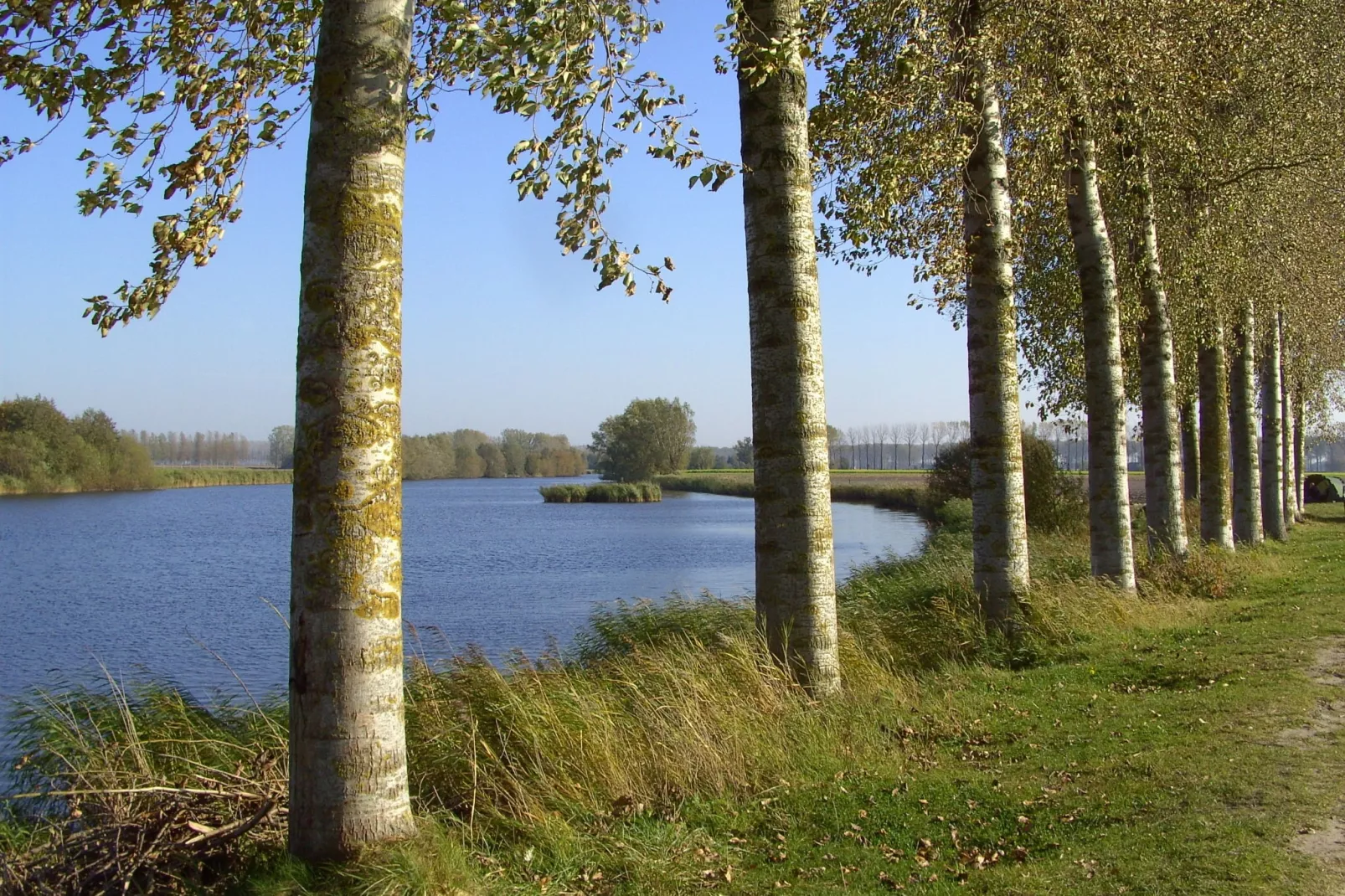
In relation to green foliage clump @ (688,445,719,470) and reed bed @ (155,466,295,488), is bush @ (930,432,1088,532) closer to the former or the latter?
reed bed @ (155,466,295,488)

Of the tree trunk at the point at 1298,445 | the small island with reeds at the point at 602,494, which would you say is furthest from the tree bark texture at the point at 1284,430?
the small island with reeds at the point at 602,494

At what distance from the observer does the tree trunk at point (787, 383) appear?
7.41m

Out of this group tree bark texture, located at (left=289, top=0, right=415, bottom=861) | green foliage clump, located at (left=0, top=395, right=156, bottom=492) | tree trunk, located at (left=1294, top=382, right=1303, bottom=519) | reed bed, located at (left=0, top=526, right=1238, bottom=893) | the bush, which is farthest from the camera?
green foliage clump, located at (left=0, top=395, right=156, bottom=492)

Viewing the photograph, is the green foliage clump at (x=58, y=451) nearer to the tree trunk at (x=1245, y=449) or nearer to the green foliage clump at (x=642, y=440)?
the green foliage clump at (x=642, y=440)

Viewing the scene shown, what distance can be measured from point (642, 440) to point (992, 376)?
88359mm

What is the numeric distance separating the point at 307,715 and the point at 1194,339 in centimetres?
1874

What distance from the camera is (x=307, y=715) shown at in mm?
4219

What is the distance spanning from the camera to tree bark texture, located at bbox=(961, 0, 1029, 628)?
1055cm

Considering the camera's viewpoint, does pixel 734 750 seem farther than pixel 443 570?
No

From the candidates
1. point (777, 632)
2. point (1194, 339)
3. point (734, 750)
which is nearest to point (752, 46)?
point (777, 632)

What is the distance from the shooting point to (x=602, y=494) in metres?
80.5

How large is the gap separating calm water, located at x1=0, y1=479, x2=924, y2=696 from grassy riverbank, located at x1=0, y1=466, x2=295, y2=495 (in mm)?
18694

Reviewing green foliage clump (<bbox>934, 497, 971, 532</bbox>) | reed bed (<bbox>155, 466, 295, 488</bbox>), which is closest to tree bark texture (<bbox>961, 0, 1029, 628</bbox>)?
green foliage clump (<bbox>934, 497, 971, 532</bbox>)

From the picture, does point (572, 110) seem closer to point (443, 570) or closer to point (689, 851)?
point (689, 851)
